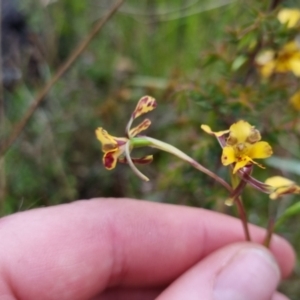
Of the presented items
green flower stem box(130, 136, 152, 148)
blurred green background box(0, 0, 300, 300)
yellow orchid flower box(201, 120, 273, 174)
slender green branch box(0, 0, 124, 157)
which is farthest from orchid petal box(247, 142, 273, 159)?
slender green branch box(0, 0, 124, 157)

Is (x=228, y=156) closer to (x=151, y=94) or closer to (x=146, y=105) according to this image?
(x=146, y=105)

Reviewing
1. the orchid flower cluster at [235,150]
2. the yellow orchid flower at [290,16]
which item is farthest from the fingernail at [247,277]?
the yellow orchid flower at [290,16]

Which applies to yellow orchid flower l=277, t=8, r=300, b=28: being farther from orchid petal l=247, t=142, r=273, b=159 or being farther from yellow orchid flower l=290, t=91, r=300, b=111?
orchid petal l=247, t=142, r=273, b=159

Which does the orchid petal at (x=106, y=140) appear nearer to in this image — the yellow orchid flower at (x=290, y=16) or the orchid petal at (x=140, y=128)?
the orchid petal at (x=140, y=128)

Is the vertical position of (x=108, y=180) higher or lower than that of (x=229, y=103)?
lower

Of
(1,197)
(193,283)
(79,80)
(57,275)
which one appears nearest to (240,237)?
(193,283)

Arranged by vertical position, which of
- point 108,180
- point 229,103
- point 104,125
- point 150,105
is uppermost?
point 150,105

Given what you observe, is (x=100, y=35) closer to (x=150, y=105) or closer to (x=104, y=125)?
(x=104, y=125)
